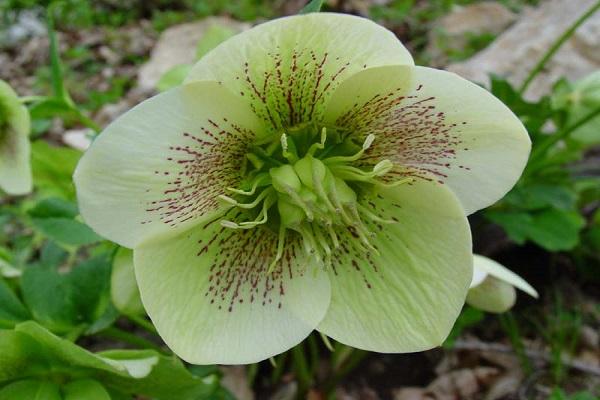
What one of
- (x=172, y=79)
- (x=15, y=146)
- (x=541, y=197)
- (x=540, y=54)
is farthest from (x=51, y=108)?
(x=540, y=54)

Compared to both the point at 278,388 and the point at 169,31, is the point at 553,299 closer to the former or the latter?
the point at 278,388

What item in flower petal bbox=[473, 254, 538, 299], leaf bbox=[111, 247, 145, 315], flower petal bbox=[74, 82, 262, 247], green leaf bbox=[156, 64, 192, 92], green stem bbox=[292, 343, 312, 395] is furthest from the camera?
green leaf bbox=[156, 64, 192, 92]

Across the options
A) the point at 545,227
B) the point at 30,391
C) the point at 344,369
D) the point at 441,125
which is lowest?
the point at 344,369

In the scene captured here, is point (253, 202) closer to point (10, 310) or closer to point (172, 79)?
point (10, 310)

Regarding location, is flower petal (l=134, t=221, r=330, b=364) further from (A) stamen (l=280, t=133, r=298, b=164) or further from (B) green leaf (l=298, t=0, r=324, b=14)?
(B) green leaf (l=298, t=0, r=324, b=14)

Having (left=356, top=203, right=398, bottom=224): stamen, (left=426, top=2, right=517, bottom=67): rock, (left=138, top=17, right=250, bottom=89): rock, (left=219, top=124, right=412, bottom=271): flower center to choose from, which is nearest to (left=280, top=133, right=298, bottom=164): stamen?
(left=219, top=124, right=412, bottom=271): flower center

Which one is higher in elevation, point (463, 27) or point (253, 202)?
point (253, 202)

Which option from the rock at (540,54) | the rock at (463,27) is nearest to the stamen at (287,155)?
the rock at (540,54)

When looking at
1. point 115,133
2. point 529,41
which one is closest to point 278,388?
point 115,133
